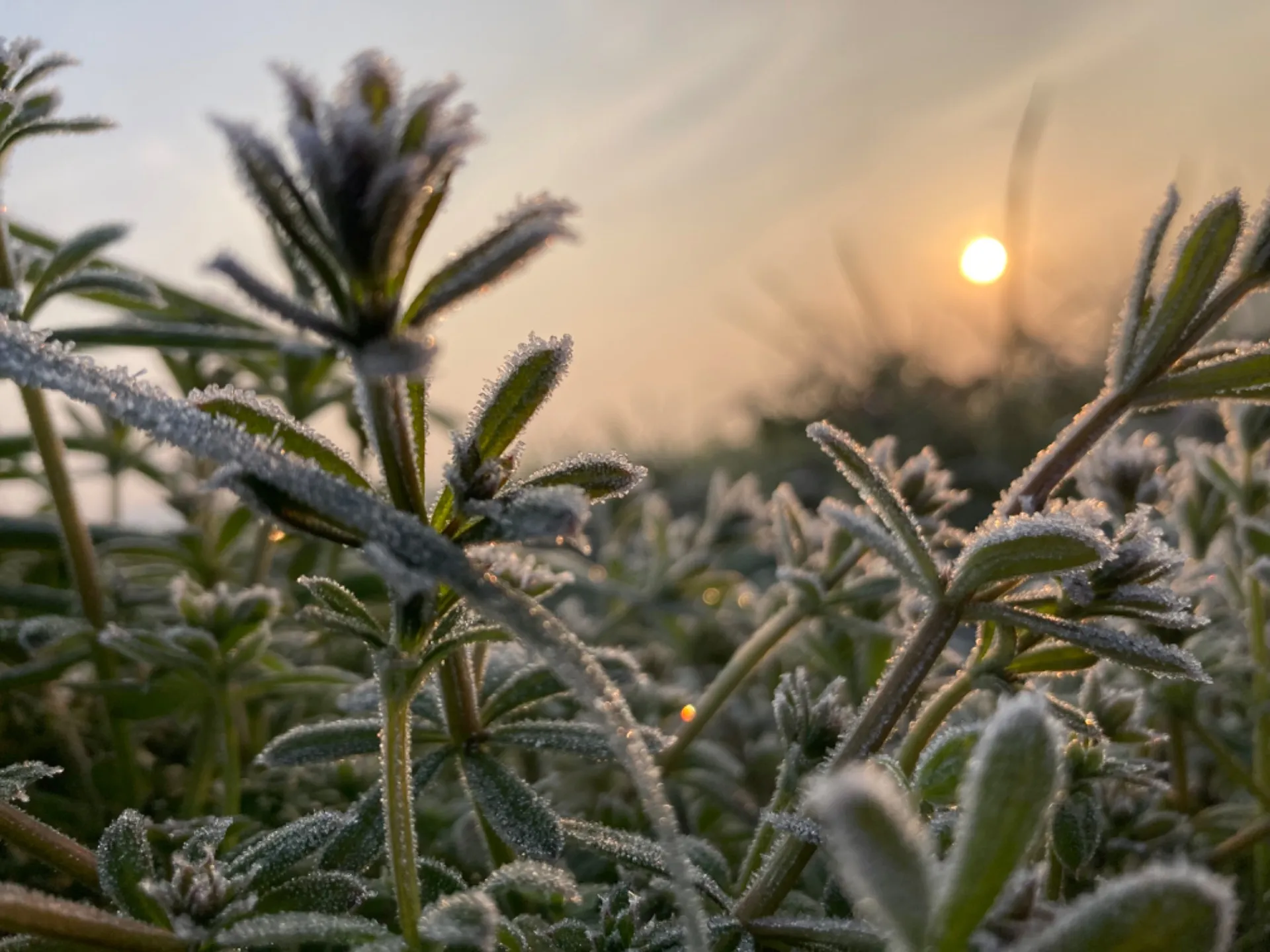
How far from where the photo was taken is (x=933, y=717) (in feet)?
3.92

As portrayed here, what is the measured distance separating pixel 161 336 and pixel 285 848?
843mm

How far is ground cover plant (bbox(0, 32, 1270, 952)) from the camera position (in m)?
0.75

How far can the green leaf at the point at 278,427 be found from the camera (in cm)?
92

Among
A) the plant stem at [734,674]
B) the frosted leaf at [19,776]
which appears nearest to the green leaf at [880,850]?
the frosted leaf at [19,776]

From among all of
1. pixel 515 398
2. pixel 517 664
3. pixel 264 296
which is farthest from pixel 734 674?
pixel 264 296

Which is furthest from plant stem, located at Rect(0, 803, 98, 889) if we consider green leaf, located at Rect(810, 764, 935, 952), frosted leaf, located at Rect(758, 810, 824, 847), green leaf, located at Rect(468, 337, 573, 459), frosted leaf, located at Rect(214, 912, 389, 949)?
green leaf, located at Rect(810, 764, 935, 952)

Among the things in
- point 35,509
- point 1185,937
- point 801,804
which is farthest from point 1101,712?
point 35,509

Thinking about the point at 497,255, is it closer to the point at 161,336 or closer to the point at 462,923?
→ the point at 462,923

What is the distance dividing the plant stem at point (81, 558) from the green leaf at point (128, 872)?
597 mm

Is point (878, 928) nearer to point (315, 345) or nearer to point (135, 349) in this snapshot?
point (315, 345)

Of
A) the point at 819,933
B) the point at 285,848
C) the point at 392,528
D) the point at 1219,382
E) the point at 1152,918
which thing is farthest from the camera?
the point at 1219,382

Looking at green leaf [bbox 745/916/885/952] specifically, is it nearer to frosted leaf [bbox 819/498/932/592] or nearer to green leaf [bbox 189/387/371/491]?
frosted leaf [bbox 819/498/932/592]

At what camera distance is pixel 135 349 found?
1.76 m

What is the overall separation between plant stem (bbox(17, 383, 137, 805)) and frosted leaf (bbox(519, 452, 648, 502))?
3.07ft
